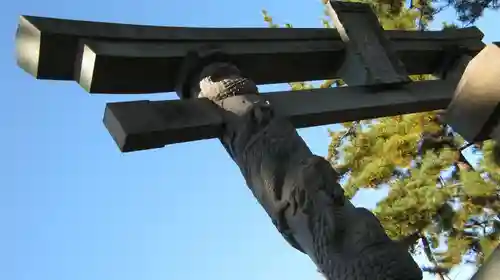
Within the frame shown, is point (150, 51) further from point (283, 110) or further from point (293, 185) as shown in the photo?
point (293, 185)

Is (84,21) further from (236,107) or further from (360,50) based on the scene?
(360,50)

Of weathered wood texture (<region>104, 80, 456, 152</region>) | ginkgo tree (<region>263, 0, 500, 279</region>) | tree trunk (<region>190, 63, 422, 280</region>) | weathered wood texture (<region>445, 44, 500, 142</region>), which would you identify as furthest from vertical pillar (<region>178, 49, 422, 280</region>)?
ginkgo tree (<region>263, 0, 500, 279</region>)

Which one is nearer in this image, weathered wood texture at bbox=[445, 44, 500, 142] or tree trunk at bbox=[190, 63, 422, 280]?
weathered wood texture at bbox=[445, 44, 500, 142]

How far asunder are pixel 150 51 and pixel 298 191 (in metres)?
1.52

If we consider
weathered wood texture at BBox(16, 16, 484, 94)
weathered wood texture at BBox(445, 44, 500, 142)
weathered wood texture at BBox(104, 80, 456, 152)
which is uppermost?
weathered wood texture at BBox(16, 16, 484, 94)

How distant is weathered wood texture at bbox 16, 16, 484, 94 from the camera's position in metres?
4.11

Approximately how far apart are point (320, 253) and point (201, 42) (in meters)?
1.89

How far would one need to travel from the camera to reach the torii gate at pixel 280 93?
3279mm

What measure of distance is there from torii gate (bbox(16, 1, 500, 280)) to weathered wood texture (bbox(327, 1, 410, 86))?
1cm

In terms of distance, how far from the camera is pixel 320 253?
332 centimetres

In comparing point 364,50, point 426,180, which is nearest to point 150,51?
point 364,50

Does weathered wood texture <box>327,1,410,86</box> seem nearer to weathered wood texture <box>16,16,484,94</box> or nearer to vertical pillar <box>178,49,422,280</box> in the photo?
weathered wood texture <box>16,16,484,94</box>

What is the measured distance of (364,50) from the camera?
5.14 metres

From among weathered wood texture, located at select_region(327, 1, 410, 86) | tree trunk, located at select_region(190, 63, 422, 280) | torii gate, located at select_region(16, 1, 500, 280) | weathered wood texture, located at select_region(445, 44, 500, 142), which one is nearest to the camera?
weathered wood texture, located at select_region(445, 44, 500, 142)
